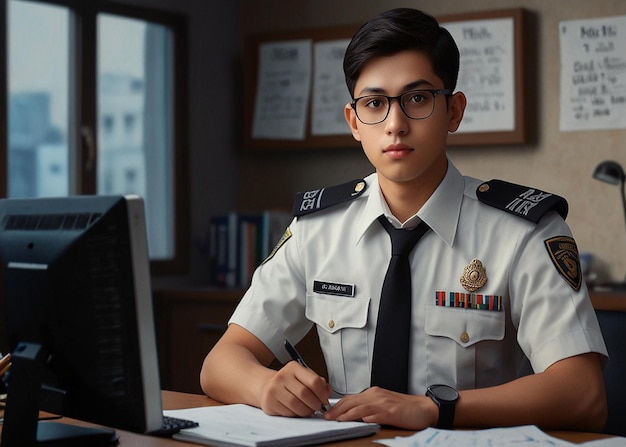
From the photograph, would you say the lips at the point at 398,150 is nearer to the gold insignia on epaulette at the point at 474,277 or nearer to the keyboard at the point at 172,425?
the gold insignia on epaulette at the point at 474,277

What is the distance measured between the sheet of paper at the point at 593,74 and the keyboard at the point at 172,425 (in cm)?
236

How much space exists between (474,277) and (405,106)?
0.35m

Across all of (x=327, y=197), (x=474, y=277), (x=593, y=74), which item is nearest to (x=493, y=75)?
(x=593, y=74)

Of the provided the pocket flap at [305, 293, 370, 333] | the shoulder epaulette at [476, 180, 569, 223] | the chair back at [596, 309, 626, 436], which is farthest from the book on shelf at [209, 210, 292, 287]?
the chair back at [596, 309, 626, 436]

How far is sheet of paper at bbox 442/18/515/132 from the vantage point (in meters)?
3.48

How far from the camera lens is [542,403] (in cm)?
149

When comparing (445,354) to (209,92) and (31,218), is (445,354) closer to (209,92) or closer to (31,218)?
(31,218)

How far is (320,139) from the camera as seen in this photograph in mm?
3869

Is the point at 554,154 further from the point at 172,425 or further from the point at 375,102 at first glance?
the point at 172,425

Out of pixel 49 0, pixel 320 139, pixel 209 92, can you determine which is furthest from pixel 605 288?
pixel 49 0

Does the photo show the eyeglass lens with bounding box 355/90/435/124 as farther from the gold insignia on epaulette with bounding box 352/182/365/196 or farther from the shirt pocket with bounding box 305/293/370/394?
the shirt pocket with bounding box 305/293/370/394

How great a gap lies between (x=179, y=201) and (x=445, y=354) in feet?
7.71

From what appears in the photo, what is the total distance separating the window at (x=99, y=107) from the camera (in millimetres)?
3346

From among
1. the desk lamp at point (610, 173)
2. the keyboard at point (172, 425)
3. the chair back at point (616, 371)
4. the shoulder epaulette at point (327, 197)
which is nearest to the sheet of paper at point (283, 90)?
the desk lamp at point (610, 173)
